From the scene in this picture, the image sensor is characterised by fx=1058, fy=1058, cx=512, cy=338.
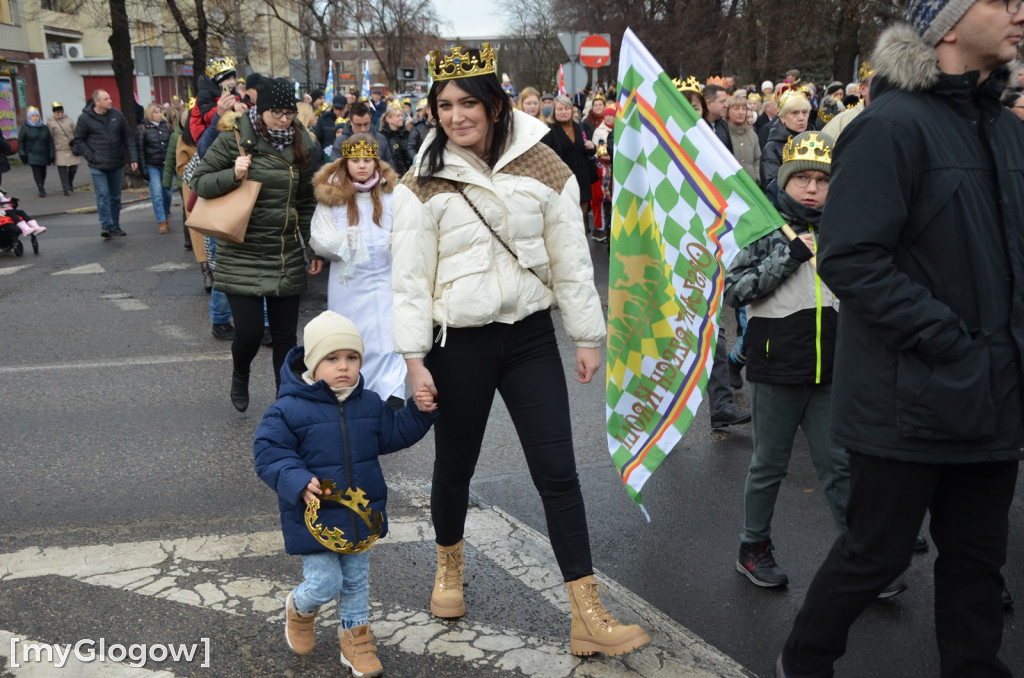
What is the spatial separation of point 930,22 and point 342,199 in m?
4.10

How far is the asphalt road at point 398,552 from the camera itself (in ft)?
11.6

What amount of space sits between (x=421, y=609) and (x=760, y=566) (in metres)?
1.29

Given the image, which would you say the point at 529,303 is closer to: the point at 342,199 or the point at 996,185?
Answer: the point at 996,185

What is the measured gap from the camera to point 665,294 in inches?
143

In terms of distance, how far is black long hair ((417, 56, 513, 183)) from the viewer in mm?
3412

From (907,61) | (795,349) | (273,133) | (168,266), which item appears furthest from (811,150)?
(168,266)

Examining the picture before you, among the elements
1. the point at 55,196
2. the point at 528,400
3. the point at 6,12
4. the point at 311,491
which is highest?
the point at 6,12

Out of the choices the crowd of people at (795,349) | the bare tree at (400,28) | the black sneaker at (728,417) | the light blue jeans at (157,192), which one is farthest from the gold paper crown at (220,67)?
the bare tree at (400,28)

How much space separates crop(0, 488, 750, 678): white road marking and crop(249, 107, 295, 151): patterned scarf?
229 centimetres

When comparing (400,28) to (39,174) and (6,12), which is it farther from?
(39,174)

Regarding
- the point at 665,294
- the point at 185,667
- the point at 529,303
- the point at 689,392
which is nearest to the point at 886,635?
the point at 689,392

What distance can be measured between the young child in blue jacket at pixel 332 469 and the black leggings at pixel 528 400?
142 mm

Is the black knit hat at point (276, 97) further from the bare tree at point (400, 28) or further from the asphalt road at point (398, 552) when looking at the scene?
the bare tree at point (400, 28)

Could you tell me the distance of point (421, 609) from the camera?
12.6 feet
